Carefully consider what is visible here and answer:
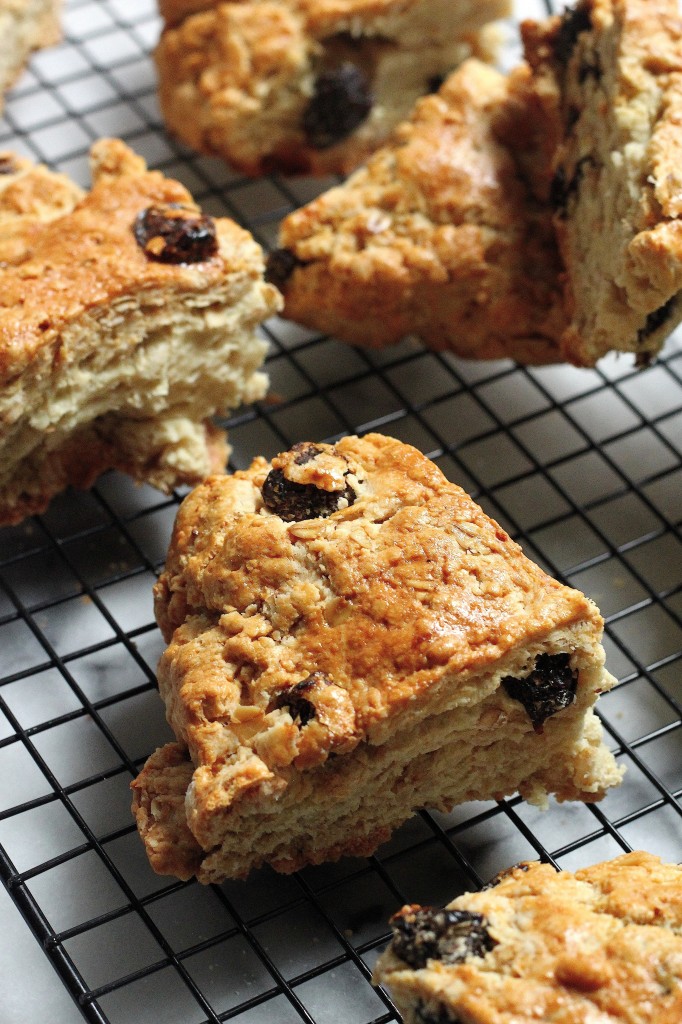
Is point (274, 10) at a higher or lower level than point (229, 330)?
higher

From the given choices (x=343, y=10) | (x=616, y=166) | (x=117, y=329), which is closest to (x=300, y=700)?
(x=117, y=329)

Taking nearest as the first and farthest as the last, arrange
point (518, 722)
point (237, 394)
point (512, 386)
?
point (518, 722)
point (237, 394)
point (512, 386)

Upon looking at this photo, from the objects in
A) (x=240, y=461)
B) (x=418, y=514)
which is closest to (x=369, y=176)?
(x=240, y=461)

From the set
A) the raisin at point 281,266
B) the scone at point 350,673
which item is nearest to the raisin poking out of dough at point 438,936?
the scone at point 350,673

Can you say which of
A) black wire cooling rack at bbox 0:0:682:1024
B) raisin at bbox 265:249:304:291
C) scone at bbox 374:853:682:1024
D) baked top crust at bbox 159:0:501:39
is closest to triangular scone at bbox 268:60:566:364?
raisin at bbox 265:249:304:291

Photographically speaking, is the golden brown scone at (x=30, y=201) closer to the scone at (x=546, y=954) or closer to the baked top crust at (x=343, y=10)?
the baked top crust at (x=343, y=10)

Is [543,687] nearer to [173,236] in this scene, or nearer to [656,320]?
[656,320]

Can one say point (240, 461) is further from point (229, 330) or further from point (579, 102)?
point (579, 102)
